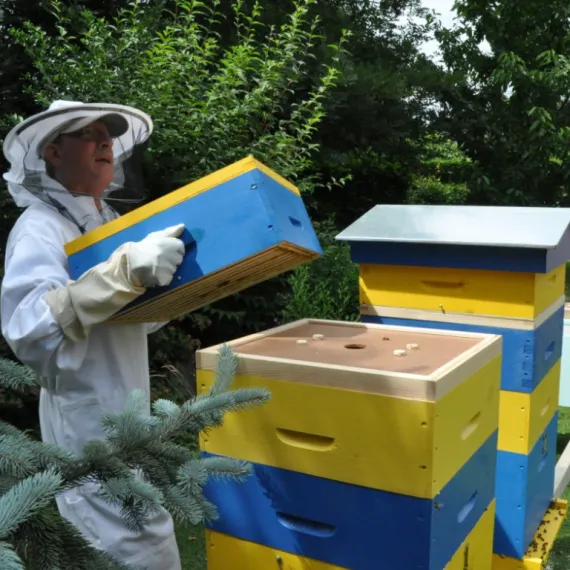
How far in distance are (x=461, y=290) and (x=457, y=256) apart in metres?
0.13

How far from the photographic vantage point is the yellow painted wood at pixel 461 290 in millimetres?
2176

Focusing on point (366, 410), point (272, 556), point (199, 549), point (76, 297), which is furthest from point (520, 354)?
point (199, 549)

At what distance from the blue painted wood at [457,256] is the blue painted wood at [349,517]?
29.1 inches

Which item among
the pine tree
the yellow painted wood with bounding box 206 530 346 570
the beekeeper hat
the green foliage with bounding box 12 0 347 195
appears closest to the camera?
the pine tree

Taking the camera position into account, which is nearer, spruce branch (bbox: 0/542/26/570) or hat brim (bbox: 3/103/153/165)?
spruce branch (bbox: 0/542/26/570)

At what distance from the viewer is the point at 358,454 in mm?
1408


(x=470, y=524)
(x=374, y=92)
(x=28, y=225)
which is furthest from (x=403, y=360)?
(x=374, y=92)

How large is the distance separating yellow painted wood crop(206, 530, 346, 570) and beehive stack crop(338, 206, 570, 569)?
104 cm

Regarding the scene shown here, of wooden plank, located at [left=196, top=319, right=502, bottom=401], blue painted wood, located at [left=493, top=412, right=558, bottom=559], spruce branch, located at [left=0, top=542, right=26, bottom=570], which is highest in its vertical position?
spruce branch, located at [left=0, top=542, right=26, bottom=570]

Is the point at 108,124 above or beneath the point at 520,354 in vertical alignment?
above

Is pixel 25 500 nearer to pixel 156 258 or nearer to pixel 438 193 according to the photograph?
pixel 156 258

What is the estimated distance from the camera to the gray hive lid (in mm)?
2164

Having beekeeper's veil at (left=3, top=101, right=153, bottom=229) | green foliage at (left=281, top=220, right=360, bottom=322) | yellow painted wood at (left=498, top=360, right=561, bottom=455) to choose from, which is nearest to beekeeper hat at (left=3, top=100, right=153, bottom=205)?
beekeeper's veil at (left=3, top=101, right=153, bottom=229)

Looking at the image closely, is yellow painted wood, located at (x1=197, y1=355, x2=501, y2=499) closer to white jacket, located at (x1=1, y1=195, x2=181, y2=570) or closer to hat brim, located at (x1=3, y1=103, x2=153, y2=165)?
white jacket, located at (x1=1, y1=195, x2=181, y2=570)
